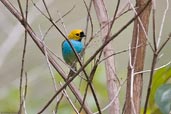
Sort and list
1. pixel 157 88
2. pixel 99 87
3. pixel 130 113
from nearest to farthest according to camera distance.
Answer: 1. pixel 130 113
2. pixel 157 88
3. pixel 99 87

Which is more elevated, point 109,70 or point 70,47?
point 109,70

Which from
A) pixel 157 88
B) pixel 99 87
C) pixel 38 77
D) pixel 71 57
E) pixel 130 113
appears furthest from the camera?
pixel 38 77

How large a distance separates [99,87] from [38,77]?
1.29 metres

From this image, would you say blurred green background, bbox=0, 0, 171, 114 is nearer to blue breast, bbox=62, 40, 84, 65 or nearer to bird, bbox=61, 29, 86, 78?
bird, bbox=61, 29, 86, 78

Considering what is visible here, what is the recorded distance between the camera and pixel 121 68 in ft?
9.50

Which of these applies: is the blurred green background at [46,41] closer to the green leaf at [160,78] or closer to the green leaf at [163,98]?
the green leaf at [160,78]

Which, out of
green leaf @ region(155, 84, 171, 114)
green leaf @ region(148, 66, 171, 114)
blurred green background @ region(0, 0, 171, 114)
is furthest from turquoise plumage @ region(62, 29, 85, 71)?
green leaf @ region(155, 84, 171, 114)

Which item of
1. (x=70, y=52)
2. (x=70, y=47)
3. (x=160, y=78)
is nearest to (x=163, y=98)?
(x=160, y=78)

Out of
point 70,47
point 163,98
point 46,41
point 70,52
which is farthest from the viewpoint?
point 46,41

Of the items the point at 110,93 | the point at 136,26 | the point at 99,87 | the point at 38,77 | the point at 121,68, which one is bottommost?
the point at 121,68

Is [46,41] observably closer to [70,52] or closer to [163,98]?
[70,52]

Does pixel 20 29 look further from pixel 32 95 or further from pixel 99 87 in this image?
pixel 99 87

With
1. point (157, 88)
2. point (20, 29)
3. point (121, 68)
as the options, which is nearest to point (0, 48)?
point (20, 29)

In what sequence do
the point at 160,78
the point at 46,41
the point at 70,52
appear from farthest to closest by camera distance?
1. the point at 46,41
2. the point at 70,52
3. the point at 160,78
